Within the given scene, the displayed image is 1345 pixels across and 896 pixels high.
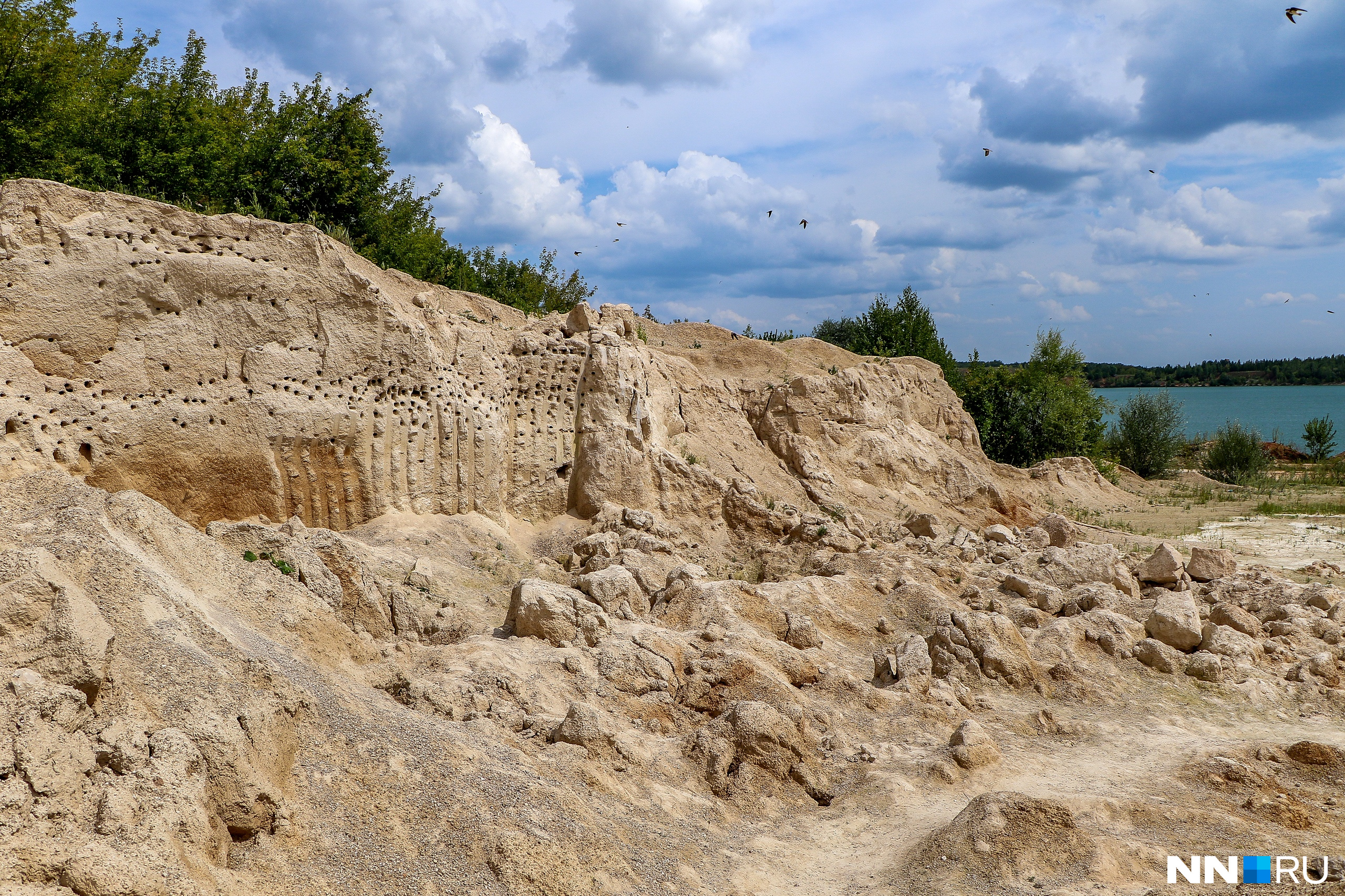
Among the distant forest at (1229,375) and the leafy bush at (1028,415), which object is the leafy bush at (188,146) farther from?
the distant forest at (1229,375)

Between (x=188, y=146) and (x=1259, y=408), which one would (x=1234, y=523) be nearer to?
(x=188, y=146)

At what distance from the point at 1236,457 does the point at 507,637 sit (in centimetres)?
2972

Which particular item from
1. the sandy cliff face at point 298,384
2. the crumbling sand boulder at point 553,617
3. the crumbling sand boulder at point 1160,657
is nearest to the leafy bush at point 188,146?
the sandy cliff face at point 298,384

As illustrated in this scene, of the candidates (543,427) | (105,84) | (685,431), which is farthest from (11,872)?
(105,84)

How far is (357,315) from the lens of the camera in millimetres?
10742

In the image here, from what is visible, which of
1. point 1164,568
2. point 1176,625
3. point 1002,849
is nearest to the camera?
point 1002,849

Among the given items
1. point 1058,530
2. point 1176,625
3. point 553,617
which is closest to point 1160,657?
point 1176,625

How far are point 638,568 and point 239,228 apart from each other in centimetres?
598

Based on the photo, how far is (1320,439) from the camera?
118 feet

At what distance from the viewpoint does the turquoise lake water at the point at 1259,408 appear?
207 ft

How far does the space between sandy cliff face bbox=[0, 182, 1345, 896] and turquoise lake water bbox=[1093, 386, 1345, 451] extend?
2235 centimetres

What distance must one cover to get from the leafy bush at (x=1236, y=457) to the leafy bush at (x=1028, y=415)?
5041mm

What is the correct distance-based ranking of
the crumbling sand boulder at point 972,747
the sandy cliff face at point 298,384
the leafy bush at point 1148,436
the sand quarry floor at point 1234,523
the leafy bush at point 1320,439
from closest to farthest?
the crumbling sand boulder at point 972,747 < the sandy cliff face at point 298,384 < the sand quarry floor at point 1234,523 < the leafy bush at point 1148,436 < the leafy bush at point 1320,439

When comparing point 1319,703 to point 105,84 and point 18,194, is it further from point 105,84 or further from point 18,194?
point 105,84
